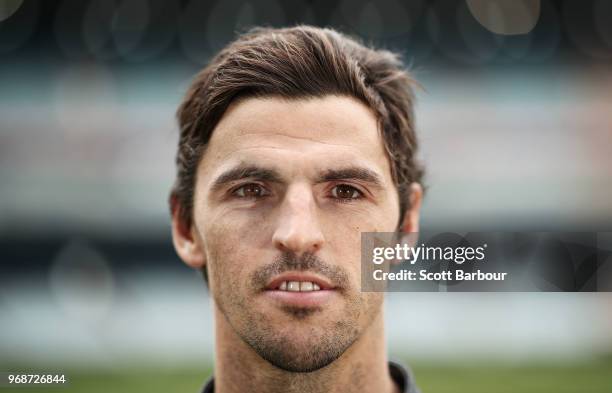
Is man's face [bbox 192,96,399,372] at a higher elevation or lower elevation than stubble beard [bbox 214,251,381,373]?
higher

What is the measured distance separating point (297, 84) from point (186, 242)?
3.12 ft

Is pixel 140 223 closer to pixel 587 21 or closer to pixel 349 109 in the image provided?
pixel 587 21

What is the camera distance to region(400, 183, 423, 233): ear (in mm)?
3186

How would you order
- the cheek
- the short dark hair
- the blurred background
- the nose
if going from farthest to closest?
1. the blurred background
2. the short dark hair
3. the cheek
4. the nose

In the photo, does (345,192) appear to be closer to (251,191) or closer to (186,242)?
(251,191)

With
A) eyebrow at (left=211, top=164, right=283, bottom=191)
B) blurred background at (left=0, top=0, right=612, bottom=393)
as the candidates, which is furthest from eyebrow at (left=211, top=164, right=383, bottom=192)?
blurred background at (left=0, top=0, right=612, bottom=393)

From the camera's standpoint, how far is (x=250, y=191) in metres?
2.69

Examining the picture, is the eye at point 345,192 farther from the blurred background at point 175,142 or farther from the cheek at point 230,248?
the blurred background at point 175,142

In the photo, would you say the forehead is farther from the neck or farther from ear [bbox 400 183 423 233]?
the neck

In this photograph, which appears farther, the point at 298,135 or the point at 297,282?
the point at 298,135

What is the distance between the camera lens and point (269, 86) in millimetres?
2770

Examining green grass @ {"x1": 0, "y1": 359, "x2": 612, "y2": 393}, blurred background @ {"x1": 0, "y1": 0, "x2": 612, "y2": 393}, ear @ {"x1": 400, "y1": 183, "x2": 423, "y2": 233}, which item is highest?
blurred background @ {"x1": 0, "y1": 0, "x2": 612, "y2": 393}

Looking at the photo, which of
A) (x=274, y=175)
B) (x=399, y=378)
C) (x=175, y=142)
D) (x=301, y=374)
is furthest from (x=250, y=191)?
(x=175, y=142)

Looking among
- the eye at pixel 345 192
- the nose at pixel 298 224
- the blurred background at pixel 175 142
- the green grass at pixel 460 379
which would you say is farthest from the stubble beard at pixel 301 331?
the blurred background at pixel 175 142
